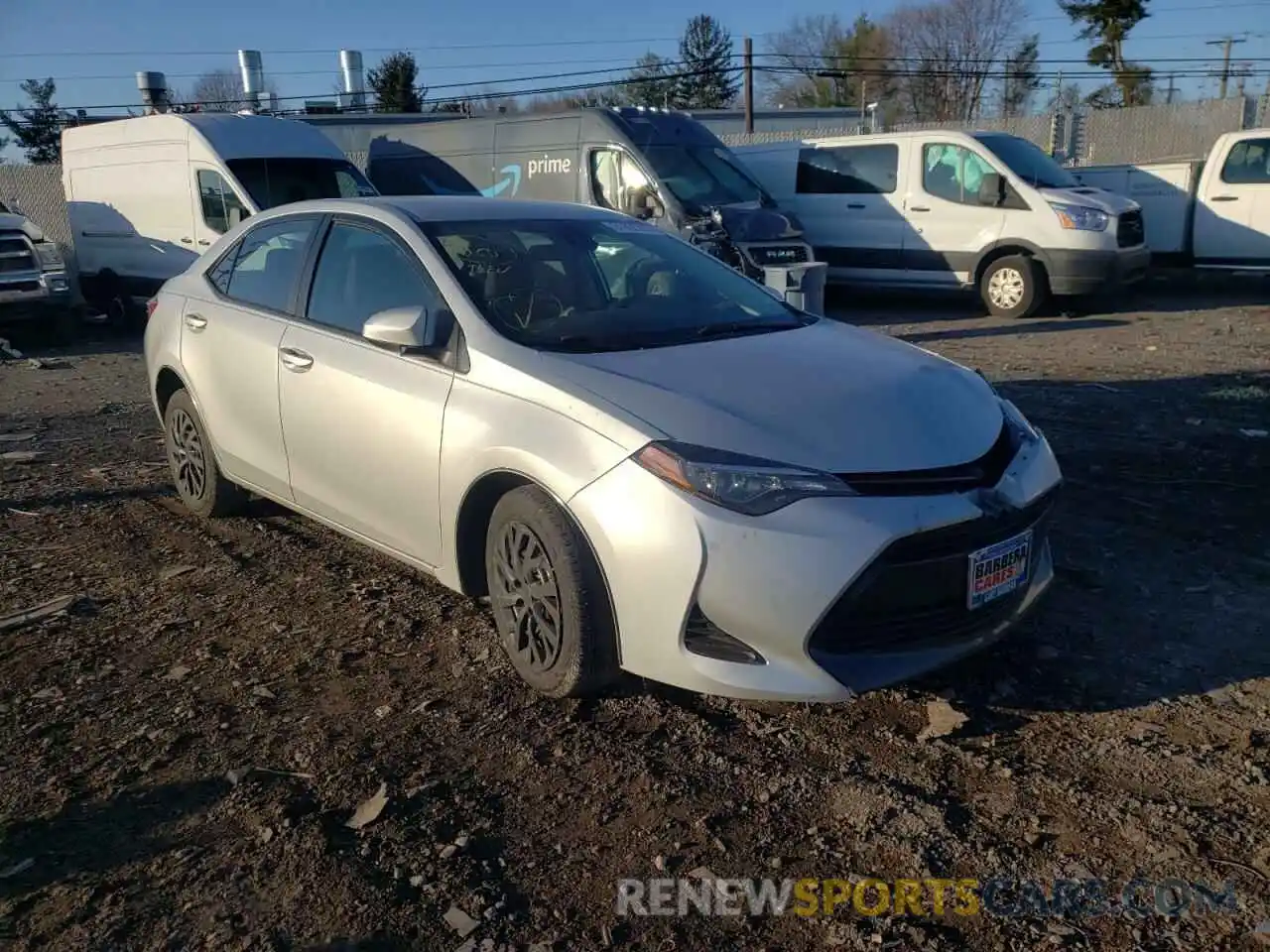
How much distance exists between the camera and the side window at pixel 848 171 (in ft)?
44.9

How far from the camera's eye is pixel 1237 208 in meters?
13.4

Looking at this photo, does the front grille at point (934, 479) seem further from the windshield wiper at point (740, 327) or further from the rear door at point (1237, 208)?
the rear door at point (1237, 208)

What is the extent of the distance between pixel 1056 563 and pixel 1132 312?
369 inches

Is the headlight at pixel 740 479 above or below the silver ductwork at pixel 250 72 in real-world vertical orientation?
below

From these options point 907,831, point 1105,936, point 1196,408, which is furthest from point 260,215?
point 1196,408

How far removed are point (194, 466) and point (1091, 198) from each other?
1050 cm

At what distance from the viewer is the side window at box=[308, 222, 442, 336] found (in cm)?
425

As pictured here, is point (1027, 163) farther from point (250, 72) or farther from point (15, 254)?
point (250, 72)

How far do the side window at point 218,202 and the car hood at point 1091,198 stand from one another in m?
9.13

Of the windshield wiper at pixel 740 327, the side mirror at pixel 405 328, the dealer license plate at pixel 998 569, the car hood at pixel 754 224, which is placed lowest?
the dealer license plate at pixel 998 569

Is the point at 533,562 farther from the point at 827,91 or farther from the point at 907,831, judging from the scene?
the point at 827,91

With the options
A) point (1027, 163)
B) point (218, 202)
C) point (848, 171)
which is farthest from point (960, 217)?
point (218, 202)

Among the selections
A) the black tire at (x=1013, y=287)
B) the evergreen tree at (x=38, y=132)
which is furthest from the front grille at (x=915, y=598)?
the evergreen tree at (x=38, y=132)

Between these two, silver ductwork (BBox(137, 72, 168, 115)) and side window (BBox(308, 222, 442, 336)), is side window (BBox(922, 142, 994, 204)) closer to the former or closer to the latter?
side window (BBox(308, 222, 442, 336))
